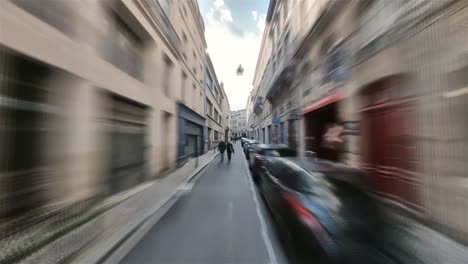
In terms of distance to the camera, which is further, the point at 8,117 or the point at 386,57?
the point at 386,57

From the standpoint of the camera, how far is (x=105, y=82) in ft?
19.8

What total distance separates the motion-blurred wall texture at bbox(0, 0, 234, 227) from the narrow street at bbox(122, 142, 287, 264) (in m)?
2.23

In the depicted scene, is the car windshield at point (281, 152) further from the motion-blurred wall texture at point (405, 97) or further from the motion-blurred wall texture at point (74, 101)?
the motion-blurred wall texture at point (74, 101)

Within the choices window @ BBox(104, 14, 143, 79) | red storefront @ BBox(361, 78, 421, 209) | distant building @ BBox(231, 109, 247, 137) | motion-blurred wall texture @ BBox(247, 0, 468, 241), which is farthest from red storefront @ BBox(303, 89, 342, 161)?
distant building @ BBox(231, 109, 247, 137)

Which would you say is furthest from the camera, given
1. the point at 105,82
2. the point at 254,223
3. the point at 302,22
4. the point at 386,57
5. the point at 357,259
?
the point at 302,22

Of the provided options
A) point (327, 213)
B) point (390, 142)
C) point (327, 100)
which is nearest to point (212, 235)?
point (327, 213)

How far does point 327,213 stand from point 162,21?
34.6 ft

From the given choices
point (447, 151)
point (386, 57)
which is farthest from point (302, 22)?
point (447, 151)

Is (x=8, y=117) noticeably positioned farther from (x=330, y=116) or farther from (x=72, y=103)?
(x=330, y=116)

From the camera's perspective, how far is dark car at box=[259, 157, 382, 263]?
243 cm

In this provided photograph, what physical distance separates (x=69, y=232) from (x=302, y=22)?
16168mm

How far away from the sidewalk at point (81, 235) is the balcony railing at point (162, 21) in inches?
273

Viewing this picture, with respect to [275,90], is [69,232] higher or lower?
lower

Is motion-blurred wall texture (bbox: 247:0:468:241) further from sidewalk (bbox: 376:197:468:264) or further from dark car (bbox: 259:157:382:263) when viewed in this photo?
dark car (bbox: 259:157:382:263)
